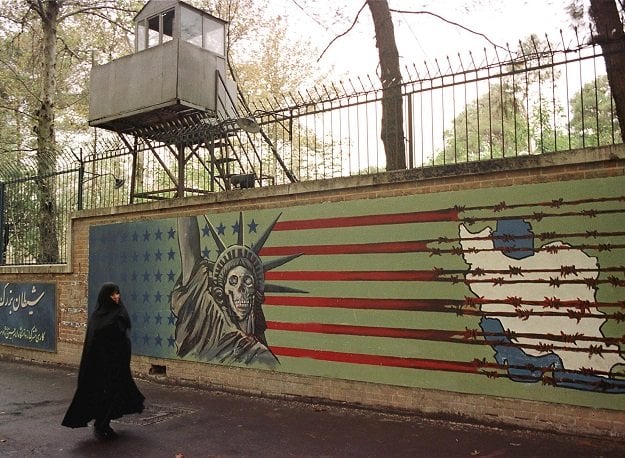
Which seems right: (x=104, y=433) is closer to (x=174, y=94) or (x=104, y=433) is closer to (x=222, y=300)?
(x=222, y=300)

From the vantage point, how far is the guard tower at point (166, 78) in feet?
33.0

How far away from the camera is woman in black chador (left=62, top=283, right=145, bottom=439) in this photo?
19.5ft

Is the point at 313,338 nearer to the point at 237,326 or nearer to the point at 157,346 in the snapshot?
the point at 237,326

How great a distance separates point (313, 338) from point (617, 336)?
3.44 metres

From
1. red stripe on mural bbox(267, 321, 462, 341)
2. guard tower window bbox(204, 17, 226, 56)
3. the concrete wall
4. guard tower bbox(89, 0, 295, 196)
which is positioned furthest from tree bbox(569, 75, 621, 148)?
guard tower window bbox(204, 17, 226, 56)

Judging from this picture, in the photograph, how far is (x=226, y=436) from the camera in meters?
5.81

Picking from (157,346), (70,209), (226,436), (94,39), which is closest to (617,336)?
(226,436)

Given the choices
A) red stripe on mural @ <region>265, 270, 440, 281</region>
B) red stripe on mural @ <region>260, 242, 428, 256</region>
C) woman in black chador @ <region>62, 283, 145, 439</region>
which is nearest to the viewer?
woman in black chador @ <region>62, 283, 145, 439</region>

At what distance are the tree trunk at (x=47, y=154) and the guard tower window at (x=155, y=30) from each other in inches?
120

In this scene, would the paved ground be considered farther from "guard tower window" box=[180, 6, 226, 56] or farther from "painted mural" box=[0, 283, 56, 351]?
"guard tower window" box=[180, 6, 226, 56]

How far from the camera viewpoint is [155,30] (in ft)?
36.7

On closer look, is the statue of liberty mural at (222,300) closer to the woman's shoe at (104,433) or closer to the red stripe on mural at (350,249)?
the red stripe on mural at (350,249)

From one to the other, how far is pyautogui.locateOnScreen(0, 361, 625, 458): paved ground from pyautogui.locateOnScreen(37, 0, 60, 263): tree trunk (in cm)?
581

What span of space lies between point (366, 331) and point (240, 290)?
2.10 metres
